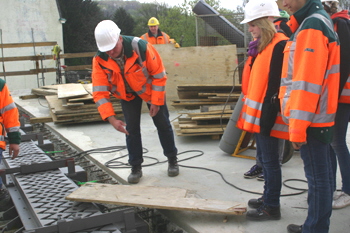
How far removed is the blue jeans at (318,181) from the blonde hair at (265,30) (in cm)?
106

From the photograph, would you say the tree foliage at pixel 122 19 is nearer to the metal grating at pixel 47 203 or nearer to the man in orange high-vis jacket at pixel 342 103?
the metal grating at pixel 47 203

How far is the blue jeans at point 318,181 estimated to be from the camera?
2.69 m

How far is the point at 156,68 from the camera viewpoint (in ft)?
14.7

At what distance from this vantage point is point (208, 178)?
4734 mm

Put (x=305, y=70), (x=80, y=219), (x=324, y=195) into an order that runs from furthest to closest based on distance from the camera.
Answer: (x=80, y=219) < (x=324, y=195) < (x=305, y=70)

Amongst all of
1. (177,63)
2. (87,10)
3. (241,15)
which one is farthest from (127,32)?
(177,63)

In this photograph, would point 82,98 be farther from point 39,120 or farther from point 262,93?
point 262,93

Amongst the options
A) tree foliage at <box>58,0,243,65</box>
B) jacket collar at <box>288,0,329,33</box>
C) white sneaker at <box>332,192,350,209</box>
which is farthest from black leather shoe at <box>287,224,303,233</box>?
tree foliage at <box>58,0,243,65</box>

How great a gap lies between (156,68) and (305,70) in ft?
7.23

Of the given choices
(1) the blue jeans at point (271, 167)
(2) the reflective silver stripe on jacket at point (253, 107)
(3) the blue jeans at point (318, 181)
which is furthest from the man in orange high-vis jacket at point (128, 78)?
(3) the blue jeans at point (318, 181)

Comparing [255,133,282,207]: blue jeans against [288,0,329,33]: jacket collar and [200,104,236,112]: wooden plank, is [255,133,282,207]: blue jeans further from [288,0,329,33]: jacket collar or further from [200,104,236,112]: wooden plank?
[200,104,236,112]: wooden plank

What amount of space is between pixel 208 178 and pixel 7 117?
2.39 meters

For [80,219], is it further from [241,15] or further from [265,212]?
[241,15]

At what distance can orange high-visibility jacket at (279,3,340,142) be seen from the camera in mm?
2543
